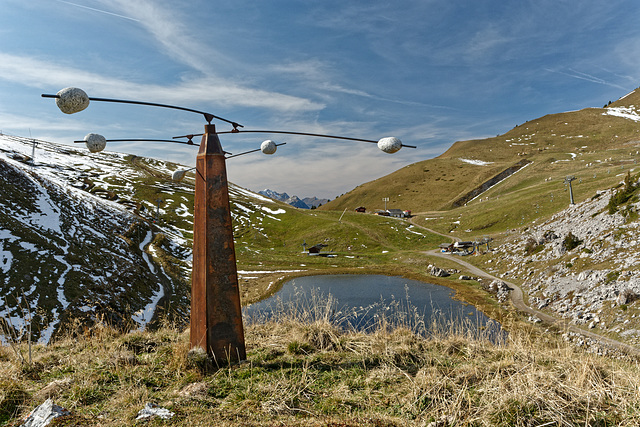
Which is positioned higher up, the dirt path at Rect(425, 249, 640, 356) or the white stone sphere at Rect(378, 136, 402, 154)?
the white stone sphere at Rect(378, 136, 402, 154)

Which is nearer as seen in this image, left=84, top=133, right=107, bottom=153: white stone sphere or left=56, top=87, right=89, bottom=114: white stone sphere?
left=56, top=87, right=89, bottom=114: white stone sphere

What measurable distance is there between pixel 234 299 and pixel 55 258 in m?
25.9

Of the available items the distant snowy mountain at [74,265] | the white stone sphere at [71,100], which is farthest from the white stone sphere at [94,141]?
the distant snowy mountain at [74,265]

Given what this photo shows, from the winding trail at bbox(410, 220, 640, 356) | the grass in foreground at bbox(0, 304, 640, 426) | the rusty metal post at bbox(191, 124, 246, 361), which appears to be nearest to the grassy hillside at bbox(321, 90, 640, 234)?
the winding trail at bbox(410, 220, 640, 356)

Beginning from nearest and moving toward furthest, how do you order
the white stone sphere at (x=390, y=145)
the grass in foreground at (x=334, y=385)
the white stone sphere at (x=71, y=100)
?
the grass in foreground at (x=334, y=385)
the white stone sphere at (x=71, y=100)
the white stone sphere at (x=390, y=145)

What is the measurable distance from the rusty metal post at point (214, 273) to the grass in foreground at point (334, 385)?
43cm

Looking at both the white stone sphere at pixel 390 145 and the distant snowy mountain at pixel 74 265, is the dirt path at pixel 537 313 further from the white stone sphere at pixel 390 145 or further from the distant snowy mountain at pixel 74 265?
the distant snowy mountain at pixel 74 265

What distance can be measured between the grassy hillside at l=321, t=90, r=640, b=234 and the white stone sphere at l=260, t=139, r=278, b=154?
6552 cm

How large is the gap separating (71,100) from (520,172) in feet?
410

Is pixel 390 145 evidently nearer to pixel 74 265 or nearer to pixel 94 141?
pixel 94 141

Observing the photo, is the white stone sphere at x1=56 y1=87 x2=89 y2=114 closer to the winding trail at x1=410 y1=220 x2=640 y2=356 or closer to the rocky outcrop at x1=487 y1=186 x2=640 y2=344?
the winding trail at x1=410 y1=220 x2=640 y2=356

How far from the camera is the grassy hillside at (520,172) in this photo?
221ft

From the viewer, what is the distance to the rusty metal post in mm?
6312

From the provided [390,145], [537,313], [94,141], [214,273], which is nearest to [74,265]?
[94,141]
